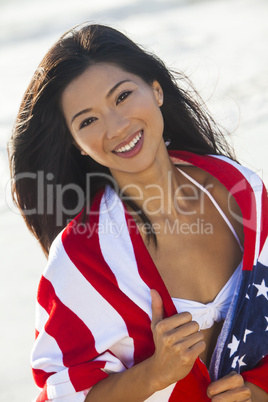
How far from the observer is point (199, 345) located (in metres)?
2.11

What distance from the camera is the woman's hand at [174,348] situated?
210 cm

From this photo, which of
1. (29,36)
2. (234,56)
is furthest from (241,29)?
(29,36)

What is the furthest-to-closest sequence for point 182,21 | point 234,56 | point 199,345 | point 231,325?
point 182,21, point 234,56, point 231,325, point 199,345

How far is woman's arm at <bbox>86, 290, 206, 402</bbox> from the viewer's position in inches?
82.7

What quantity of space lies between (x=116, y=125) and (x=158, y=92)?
0.39 m

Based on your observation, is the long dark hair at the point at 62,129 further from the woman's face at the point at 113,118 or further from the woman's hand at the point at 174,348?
the woman's hand at the point at 174,348

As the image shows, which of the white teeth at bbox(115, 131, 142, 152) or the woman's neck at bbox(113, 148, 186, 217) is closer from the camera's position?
the white teeth at bbox(115, 131, 142, 152)

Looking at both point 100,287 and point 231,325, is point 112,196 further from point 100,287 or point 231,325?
point 231,325

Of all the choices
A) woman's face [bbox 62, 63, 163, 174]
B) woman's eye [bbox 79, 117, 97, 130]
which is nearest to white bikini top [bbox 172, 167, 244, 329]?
woman's face [bbox 62, 63, 163, 174]

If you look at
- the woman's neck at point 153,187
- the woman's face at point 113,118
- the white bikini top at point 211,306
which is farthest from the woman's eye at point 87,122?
the white bikini top at point 211,306

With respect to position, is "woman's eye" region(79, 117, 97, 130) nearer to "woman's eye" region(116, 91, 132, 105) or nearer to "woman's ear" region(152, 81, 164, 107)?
"woman's eye" region(116, 91, 132, 105)

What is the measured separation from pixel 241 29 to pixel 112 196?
719cm

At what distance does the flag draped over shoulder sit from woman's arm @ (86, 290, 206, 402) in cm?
5

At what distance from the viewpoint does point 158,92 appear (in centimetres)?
262
